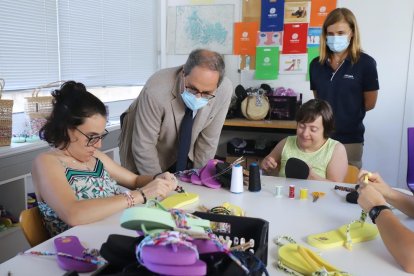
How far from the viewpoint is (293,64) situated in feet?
12.2

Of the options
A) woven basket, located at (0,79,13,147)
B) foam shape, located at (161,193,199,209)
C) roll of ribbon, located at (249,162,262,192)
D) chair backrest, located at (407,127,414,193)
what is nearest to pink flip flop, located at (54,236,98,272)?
foam shape, located at (161,193,199,209)

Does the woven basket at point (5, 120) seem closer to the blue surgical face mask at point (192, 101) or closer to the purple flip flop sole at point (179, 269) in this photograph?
the blue surgical face mask at point (192, 101)

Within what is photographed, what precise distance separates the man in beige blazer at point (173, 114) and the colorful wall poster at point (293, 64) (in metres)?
1.76

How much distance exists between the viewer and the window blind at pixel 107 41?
301 cm

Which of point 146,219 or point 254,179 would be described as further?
point 254,179

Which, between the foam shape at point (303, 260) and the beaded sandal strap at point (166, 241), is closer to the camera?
the beaded sandal strap at point (166, 241)

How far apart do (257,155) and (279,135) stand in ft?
1.19

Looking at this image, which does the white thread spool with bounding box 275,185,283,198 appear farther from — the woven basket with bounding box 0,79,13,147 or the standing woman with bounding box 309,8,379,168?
the woven basket with bounding box 0,79,13,147

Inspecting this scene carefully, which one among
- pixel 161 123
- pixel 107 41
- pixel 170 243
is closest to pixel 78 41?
pixel 107 41

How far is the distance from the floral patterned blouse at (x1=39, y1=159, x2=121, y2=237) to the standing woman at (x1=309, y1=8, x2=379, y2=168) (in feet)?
5.20

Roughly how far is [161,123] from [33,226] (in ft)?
2.80

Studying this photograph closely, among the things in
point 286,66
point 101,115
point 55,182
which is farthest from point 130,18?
point 55,182

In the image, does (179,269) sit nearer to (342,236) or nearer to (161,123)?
(342,236)

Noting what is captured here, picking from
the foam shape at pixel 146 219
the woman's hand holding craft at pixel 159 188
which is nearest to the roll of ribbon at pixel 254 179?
the woman's hand holding craft at pixel 159 188
